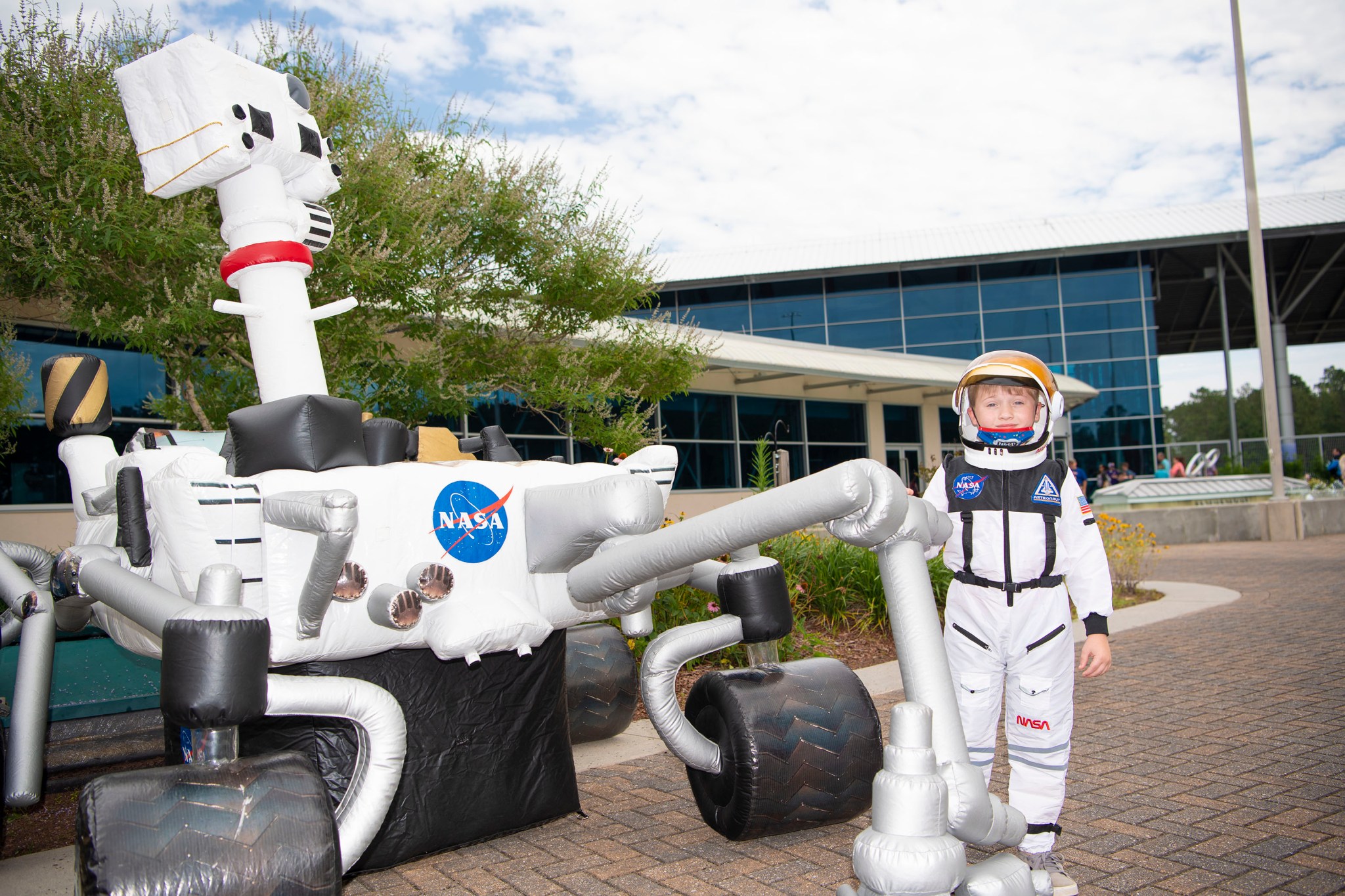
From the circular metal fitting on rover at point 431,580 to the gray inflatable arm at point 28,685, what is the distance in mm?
1626

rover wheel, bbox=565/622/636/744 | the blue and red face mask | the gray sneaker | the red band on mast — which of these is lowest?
the gray sneaker

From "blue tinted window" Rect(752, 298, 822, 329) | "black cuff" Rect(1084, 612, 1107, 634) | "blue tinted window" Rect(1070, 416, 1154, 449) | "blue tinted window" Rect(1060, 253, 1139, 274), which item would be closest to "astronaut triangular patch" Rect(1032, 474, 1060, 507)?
"black cuff" Rect(1084, 612, 1107, 634)

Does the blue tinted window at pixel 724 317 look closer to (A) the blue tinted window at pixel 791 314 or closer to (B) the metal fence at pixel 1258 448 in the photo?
(A) the blue tinted window at pixel 791 314

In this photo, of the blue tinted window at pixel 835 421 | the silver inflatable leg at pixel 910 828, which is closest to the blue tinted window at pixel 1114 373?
the blue tinted window at pixel 835 421

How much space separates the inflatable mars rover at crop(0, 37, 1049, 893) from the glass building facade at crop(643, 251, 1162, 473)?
26.2 meters

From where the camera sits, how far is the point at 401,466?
9.56 ft

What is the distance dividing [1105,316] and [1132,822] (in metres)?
29.4

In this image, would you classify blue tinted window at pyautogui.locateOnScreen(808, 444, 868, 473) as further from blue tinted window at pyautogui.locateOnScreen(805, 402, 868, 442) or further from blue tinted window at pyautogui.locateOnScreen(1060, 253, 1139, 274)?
blue tinted window at pyautogui.locateOnScreen(1060, 253, 1139, 274)

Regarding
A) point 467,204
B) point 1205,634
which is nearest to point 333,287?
point 467,204

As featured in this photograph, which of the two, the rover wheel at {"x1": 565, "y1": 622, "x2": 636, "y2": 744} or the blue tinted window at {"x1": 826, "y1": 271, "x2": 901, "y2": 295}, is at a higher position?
the blue tinted window at {"x1": 826, "y1": 271, "x2": 901, "y2": 295}

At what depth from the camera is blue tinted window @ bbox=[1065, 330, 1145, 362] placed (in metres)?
30.0

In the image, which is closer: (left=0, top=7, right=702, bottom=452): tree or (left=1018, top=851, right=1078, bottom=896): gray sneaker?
(left=1018, top=851, right=1078, bottom=896): gray sneaker

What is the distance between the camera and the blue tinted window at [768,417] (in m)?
22.0

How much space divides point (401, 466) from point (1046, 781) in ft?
7.19
